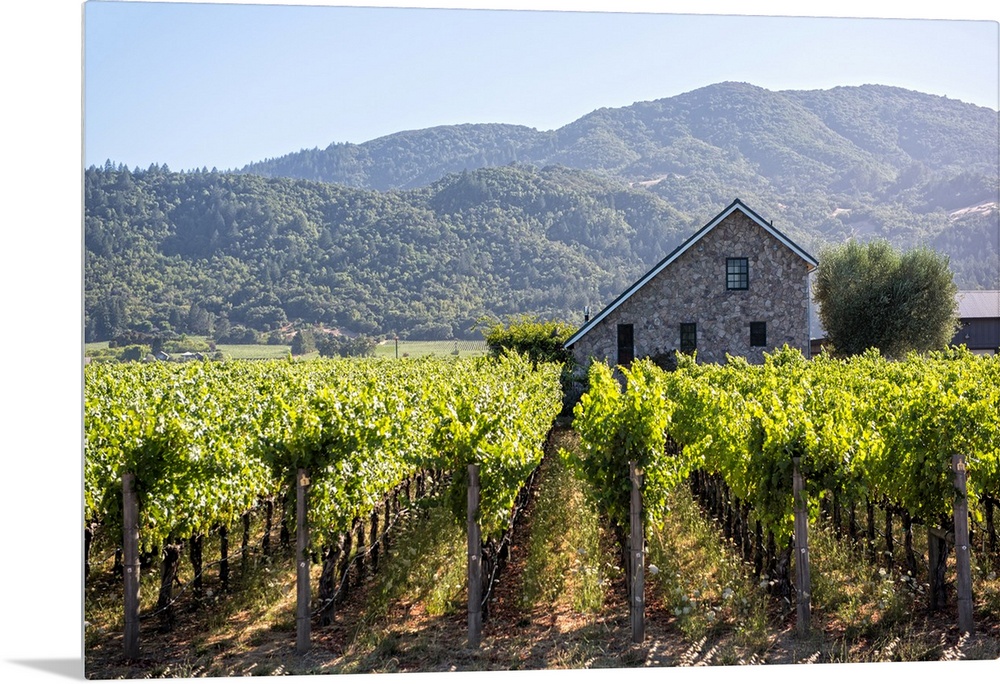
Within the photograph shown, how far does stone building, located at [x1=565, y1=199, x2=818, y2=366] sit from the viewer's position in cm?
2741

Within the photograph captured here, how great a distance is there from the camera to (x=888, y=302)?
35094mm

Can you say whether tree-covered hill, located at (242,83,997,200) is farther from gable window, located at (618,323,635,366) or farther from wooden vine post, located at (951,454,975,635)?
wooden vine post, located at (951,454,975,635)

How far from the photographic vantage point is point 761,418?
915 cm

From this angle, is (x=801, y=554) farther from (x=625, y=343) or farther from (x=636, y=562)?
(x=625, y=343)

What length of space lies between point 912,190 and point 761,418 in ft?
367

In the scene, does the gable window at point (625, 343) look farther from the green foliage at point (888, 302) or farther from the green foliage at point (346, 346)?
the green foliage at point (346, 346)

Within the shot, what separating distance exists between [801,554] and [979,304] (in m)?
46.8

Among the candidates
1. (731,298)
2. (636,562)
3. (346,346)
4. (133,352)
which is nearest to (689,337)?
(731,298)

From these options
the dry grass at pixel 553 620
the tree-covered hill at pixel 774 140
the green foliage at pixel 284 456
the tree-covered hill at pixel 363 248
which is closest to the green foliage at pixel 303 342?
the tree-covered hill at pixel 363 248

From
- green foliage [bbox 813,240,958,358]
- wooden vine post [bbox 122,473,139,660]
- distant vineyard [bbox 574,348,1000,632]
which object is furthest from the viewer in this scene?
green foliage [bbox 813,240,958,358]

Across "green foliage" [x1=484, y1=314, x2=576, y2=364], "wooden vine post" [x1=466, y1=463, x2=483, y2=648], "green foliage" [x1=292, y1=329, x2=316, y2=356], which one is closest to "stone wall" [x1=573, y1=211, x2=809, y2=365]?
"green foliage" [x1=484, y1=314, x2=576, y2=364]

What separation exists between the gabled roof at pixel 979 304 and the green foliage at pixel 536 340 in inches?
998

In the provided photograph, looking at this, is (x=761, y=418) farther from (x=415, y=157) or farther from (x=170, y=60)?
(x=415, y=157)

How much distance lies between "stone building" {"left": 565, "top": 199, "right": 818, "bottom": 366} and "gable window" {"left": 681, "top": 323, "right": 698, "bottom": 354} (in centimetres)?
3
